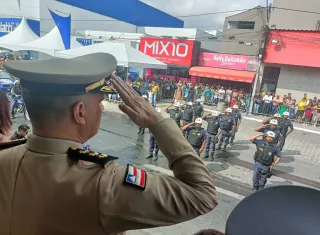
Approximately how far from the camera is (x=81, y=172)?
0.99m

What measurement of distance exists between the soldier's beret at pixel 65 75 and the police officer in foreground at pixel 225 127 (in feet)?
27.8

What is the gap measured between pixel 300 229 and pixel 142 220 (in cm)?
47

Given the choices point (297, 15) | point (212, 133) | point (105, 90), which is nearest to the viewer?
point (105, 90)

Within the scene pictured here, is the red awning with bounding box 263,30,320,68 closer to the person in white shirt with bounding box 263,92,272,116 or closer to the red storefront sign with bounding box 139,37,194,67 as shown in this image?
the person in white shirt with bounding box 263,92,272,116

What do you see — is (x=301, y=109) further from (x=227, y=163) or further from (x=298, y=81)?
(x=227, y=163)

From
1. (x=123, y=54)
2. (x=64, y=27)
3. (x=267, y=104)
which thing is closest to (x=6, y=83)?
(x=64, y=27)

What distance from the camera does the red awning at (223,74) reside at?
1817cm

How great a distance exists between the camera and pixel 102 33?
2944cm

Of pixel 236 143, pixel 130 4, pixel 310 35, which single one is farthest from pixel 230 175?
pixel 130 4

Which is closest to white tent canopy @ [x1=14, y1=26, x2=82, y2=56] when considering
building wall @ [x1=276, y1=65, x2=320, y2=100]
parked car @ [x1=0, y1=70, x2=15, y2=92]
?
parked car @ [x1=0, y1=70, x2=15, y2=92]

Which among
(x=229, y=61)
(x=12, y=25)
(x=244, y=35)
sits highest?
→ (x=244, y=35)

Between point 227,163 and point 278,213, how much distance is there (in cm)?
782

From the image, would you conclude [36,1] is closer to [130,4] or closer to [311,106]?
[130,4]

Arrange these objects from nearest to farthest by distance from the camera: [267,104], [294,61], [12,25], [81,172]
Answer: [81,172], [267,104], [294,61], [12,25]
